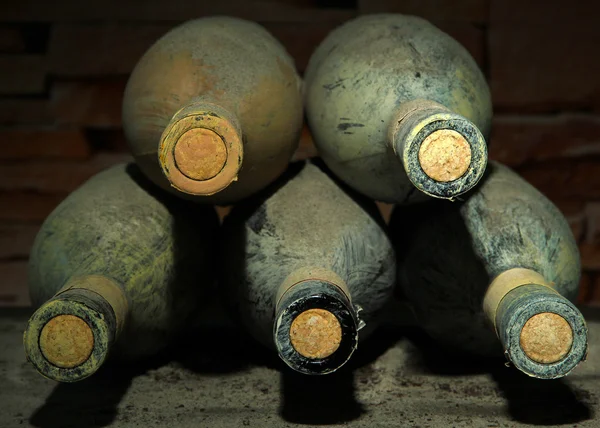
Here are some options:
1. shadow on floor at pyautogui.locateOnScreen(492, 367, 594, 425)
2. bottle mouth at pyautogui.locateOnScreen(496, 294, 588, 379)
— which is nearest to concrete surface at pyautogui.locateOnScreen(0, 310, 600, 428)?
shadow on floor at pyautogui.locateOnScreen(492, 367, 594, 425)

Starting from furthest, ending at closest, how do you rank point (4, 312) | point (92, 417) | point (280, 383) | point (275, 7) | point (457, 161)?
point (275, 7)
point (4, 312)
point (280, 383)
point (92, 417)
point (457, 161)

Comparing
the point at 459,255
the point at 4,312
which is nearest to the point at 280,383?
the point at 459,255

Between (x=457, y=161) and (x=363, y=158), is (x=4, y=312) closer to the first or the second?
(x=363, y=158)

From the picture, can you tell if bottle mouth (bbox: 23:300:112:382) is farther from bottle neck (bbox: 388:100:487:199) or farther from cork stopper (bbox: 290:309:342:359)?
bottle neck (bbox: 388:100:487:199)

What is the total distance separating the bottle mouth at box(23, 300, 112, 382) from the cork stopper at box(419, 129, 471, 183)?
1.65 ft

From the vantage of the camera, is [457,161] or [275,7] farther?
[275,7]

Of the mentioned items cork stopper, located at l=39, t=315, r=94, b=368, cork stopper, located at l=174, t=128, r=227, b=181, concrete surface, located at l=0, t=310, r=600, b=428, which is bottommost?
concrete surface, located at l=0, t=310, r=600, b=428

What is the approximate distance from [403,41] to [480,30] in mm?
712

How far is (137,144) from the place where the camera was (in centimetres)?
119

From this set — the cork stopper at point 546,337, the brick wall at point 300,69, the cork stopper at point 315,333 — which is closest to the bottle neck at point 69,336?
the cork stopper at point 315,333

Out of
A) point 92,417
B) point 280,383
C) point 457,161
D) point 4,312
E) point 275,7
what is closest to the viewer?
point 457,161

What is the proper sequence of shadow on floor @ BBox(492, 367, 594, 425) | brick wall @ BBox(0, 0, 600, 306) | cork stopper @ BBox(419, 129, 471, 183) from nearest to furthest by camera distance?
cork stopper @ BBox(419, 129, 471, 183), shadow on floor @ BBox(492, 367, 594, 425), brick wall @ BBox(0, 0, 600, 306)

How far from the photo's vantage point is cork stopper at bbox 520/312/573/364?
0.95 metres

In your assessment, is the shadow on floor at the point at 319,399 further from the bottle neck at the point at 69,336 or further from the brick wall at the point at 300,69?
the brick wall at the point at 300,69
